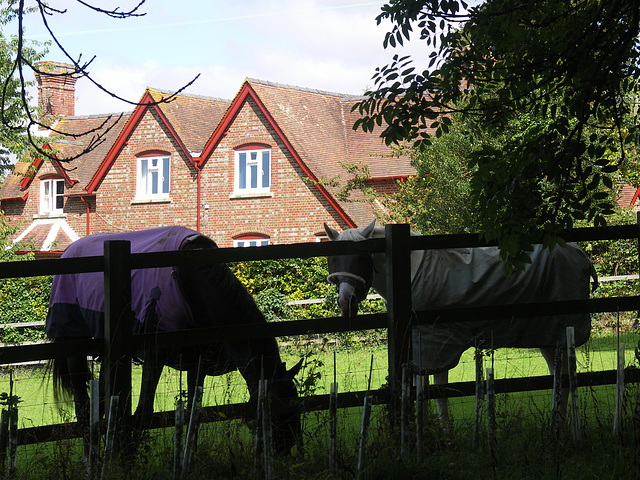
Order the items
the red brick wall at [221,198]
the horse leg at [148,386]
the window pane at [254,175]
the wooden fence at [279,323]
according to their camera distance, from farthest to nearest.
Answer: the window pane at [254,175] < the red brick wall at [221,198] < the horse leg at [148,386] < the wooden fence at [279,323]

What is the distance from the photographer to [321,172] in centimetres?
2514

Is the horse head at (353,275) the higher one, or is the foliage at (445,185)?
the foliage at (445,185)

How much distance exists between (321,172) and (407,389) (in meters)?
20.9

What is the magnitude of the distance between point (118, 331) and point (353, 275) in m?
1.92

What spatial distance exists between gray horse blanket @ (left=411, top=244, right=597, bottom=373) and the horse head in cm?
39

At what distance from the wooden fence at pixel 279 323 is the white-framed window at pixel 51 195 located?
89.7ft

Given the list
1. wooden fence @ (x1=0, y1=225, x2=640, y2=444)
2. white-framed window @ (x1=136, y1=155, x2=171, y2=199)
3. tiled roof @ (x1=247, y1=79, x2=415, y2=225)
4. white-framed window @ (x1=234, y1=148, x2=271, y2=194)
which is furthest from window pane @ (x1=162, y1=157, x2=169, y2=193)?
wooden fence @ (x1=0, y1=225, x2=640, y2=444)

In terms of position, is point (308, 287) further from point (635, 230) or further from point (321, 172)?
point (635, 230)

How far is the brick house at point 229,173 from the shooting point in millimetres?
25328

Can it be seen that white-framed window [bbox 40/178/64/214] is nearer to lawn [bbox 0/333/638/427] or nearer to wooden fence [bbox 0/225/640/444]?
lawn [bbox 0/333/638/427]

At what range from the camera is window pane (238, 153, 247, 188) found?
26.4 m

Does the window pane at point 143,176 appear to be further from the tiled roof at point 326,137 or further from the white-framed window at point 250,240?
the tiled roof at point 326,137

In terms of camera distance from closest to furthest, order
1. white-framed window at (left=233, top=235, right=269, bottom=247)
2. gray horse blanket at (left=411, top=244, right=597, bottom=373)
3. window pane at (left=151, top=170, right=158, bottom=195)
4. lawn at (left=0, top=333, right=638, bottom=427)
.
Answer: gray horse blanket at (left=411, top=244, right=597, bottom=373), lawn at (left=0, top=333, right=638, bottom=427), white-framed window at (left=233, top=235, right=269, bottom=247), window pane at (left=151, top=170, right=158, bottom=195)

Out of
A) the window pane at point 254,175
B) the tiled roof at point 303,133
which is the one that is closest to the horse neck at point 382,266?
the tiled roof at point 303,133
